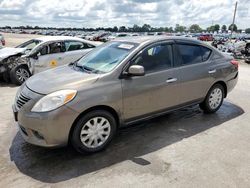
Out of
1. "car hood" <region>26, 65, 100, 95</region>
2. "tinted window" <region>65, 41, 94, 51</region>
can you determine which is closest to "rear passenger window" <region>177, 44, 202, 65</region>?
"car hood" <region>26, 65, 100, 95</region>

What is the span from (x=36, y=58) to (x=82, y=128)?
5.69 m

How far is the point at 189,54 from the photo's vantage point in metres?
5.12


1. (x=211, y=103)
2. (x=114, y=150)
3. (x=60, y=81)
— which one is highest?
(x=60, y=81)

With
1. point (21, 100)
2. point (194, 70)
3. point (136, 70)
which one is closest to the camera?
point (21, 100)

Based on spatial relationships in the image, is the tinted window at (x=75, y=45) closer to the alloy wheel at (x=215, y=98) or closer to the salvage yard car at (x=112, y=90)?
the salvage yard car at (x=112, y=90)

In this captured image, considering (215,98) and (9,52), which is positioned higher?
(9,52)

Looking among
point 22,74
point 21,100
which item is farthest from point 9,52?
point 21,100

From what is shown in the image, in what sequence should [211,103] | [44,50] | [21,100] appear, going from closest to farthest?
[21,100] < [211,103] < [44,50]

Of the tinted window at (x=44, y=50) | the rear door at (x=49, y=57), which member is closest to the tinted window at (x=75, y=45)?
the rear door at (x=49, y=57)

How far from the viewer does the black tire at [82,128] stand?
3.77 m

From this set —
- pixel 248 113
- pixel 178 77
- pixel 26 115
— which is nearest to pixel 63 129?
pixel 26 115

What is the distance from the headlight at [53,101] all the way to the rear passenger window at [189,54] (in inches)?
88.5

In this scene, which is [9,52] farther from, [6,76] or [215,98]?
[215,98]

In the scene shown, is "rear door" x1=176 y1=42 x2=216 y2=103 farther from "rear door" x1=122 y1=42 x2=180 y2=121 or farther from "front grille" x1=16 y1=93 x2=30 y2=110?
"front grille" x1=16 y1=93 x2=30 y2=110
